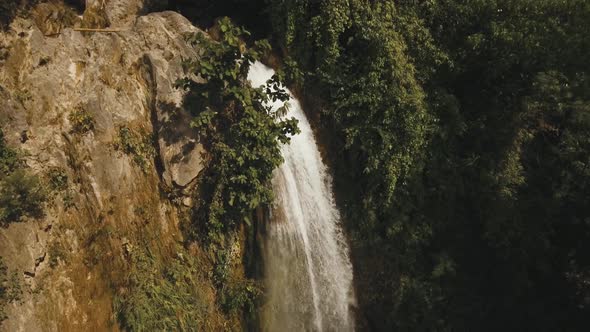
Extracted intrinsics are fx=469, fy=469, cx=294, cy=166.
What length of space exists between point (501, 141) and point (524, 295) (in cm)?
323

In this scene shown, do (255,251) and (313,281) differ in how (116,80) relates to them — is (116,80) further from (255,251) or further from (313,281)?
(313,281)

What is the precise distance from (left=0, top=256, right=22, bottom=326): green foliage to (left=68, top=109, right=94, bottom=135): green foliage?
181 cm

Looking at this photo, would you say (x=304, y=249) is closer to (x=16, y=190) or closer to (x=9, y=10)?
(x=16, y=190)

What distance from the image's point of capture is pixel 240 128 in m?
6.98

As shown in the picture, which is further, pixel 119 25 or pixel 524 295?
pixel 524 295

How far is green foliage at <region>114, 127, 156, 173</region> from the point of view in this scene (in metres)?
6.44

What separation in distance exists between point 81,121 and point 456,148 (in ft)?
23.0

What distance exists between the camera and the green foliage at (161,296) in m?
6.09

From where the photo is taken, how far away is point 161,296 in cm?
642

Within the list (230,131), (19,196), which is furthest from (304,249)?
(19,196)

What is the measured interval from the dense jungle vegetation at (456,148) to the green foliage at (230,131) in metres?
1.50

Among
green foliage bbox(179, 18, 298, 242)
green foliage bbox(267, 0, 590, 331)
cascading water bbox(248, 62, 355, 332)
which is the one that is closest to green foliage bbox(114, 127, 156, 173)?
green foliage bbox(179, 18, 298, 242)

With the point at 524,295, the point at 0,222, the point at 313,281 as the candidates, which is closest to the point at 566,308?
the point at 524,295

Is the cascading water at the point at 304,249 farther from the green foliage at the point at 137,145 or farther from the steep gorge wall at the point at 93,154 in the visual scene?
the green foliage at the point at 137,145
